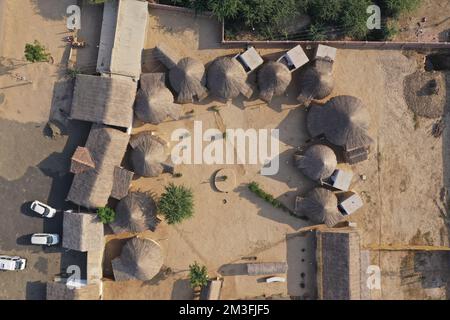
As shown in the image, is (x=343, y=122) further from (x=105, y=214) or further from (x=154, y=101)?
(x=105, y=214)

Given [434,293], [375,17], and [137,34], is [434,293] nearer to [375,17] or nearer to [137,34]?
[375,17]

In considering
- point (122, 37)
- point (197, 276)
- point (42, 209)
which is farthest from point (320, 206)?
point (42, 209)

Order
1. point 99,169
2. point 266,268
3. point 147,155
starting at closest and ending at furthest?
point 147,155 → point 99,169 → point 266,268

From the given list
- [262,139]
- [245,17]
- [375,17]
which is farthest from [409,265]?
[245,17]

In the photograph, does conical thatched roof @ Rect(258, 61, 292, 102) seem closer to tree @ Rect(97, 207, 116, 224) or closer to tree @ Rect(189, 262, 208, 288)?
tree @ Rect(189, 262, 208, 288)

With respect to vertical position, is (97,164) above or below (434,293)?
above
